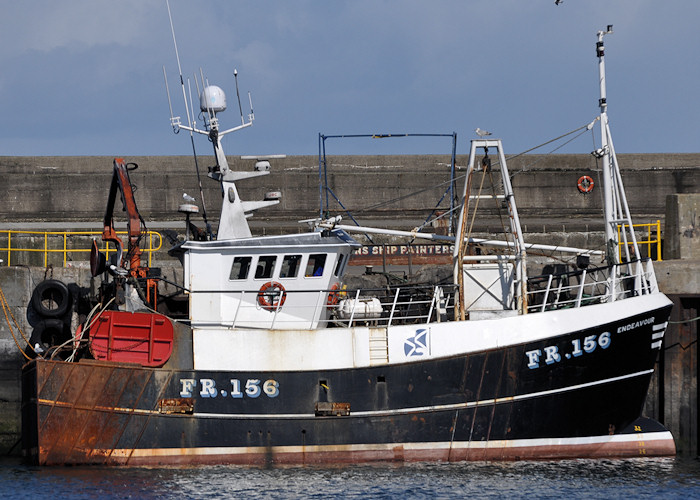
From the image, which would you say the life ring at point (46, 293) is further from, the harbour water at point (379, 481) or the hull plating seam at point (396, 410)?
the harbour water at point (379, 481)

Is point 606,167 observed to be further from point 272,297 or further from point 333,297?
point 272,297

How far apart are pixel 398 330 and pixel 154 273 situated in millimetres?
4872

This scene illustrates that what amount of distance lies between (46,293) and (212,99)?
4.85 metres

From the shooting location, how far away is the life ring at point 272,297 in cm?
1705

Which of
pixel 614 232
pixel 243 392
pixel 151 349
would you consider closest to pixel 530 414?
pixel 614 232

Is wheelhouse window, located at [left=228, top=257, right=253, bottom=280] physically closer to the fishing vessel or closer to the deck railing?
the fishing vessel

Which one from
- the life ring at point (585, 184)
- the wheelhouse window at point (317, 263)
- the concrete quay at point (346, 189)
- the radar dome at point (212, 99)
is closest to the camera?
the wheelhouse window at point (317, 263)

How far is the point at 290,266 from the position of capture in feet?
56.7

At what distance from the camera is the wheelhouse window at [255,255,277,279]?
56.4 feet

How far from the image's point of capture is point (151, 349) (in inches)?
637

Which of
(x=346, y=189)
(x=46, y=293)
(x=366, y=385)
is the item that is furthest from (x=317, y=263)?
(x=346, y=189)

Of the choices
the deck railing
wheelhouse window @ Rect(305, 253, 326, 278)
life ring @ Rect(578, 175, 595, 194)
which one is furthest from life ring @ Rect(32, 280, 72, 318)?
life ring @ Rect(578, 175, 595, 194)

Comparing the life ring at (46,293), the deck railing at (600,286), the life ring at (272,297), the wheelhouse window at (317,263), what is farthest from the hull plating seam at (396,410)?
the life ring at (46,293)

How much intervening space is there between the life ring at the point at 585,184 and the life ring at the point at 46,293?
13.6 meters
